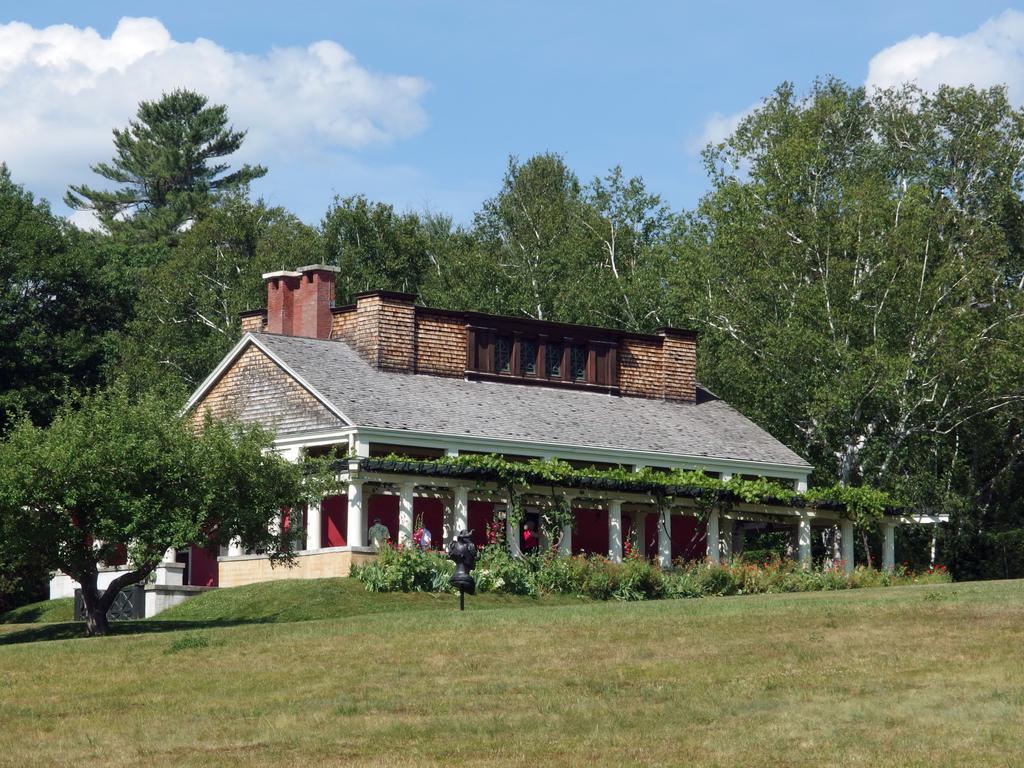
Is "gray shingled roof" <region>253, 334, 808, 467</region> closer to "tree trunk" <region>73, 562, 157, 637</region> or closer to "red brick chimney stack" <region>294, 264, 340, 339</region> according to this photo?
"red brick chimney stack" <region>294, 264, 340, 339</region>

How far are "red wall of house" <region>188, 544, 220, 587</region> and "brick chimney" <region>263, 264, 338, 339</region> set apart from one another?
22.8ft

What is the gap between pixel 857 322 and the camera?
54.8m

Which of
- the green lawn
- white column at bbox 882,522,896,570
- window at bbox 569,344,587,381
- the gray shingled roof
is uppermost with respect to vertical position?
window at bbox 569,344,587,381

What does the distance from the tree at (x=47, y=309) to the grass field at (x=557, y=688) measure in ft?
110

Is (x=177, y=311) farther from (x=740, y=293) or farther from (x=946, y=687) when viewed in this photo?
(x=946, y=687)

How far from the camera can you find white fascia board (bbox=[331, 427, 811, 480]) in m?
46.1

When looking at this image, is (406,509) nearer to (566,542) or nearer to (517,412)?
(566,542)

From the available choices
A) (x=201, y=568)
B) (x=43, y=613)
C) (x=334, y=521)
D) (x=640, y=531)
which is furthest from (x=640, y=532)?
(x=43, y=613)

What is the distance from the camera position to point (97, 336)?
70000 millimetres

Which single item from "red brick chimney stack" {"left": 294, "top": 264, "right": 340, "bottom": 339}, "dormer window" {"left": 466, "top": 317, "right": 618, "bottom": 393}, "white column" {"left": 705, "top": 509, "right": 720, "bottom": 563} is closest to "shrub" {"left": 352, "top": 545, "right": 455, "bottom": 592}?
"white column" {"left": 705, "top": 509, "right": 720, "bottom": 563}

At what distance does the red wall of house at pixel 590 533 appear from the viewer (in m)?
51.0

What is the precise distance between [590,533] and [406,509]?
7.95m

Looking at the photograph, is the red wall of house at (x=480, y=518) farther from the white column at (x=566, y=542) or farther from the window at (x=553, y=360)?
the window at (x=553, y=360)

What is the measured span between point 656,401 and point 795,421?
515cm
